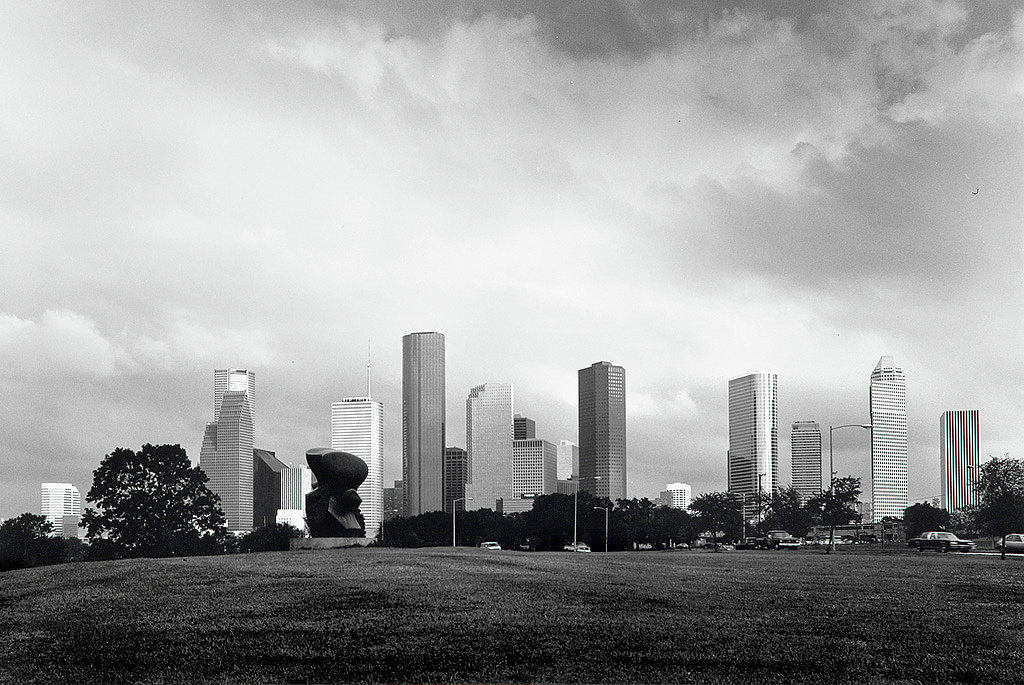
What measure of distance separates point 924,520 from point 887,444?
310 inches

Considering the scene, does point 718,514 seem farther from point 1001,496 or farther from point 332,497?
point 332,497

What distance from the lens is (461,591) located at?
15156 mm

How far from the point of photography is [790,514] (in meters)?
67.9

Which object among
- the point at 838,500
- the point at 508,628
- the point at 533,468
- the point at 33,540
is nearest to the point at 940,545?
the point at 838,500

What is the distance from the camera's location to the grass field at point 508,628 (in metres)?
11.1

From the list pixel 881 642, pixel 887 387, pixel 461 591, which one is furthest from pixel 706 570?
pixel 887 387

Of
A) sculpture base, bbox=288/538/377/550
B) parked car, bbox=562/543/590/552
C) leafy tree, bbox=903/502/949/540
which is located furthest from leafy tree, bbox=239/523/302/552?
leafy tree, bbox=903/502/949/540

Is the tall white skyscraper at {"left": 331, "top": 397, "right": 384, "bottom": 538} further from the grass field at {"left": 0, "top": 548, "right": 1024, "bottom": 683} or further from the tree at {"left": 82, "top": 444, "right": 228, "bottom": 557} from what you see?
the grass field at {"left": 0, "top": 548, "right": 1024, "bottom": 683}

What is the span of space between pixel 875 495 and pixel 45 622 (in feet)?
307

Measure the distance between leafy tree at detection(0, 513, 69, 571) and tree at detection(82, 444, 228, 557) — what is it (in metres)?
1.90

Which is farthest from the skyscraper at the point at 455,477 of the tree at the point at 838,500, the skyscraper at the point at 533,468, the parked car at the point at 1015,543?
the parked car at the point at 1015,543

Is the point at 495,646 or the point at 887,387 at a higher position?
the point at 887,387

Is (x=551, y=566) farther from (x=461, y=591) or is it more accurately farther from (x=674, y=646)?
(x=674, y=646)

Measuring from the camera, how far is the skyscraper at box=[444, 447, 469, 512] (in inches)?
4050
